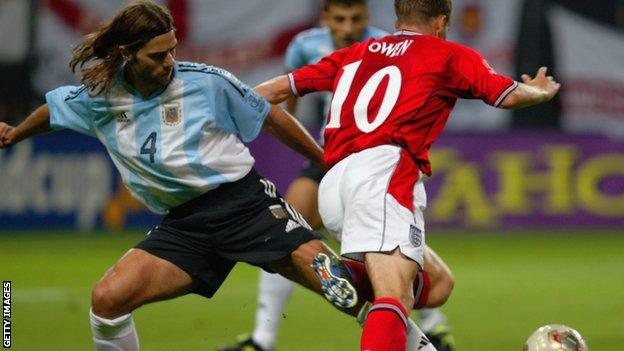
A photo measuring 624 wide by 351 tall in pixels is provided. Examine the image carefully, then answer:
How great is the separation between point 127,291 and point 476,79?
1698 mm

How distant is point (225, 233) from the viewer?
18.2ft

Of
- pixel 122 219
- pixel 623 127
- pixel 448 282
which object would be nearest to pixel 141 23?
pixel 448 282

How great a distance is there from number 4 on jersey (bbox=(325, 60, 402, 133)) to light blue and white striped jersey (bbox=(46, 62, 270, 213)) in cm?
33

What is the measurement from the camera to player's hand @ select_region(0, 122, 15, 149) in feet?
18.9

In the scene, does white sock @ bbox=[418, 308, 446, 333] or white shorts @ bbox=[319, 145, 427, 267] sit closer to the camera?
white shorts @ bbox=[319, 145, 427, 267]

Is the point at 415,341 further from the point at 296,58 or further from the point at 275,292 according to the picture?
the point at 296,58

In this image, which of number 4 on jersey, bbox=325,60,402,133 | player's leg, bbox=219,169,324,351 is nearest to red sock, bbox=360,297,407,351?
number 4 on jersey, bbox=325,60,402,133

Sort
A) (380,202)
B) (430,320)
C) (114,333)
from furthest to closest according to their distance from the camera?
(430,320) < (114,333) < (380,202)

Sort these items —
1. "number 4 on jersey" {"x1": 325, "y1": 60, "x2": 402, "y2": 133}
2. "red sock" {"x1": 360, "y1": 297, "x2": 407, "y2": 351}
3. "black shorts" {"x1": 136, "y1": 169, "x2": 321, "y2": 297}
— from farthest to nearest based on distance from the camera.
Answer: "black shorts" {"x1": 136, "y1": 169, "x2": 321, "y2": 297}, "number 4 on jersey" {"x1": 325, "y1": 60, "x2": 402, "y2": 133}, "red sock" {"x1": 360, "y1": 297, "x2": 407, "y2": 351}

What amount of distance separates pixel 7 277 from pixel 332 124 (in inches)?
242

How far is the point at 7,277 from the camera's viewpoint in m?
10.9

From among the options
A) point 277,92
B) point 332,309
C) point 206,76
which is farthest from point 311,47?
point 206,76

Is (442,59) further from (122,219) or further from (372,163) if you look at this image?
(122,219)

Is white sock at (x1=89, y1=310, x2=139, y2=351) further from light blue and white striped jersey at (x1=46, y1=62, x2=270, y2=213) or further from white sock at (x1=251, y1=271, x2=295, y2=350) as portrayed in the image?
white sock at (x1=251, y1=271, x2=295, y2=350)
